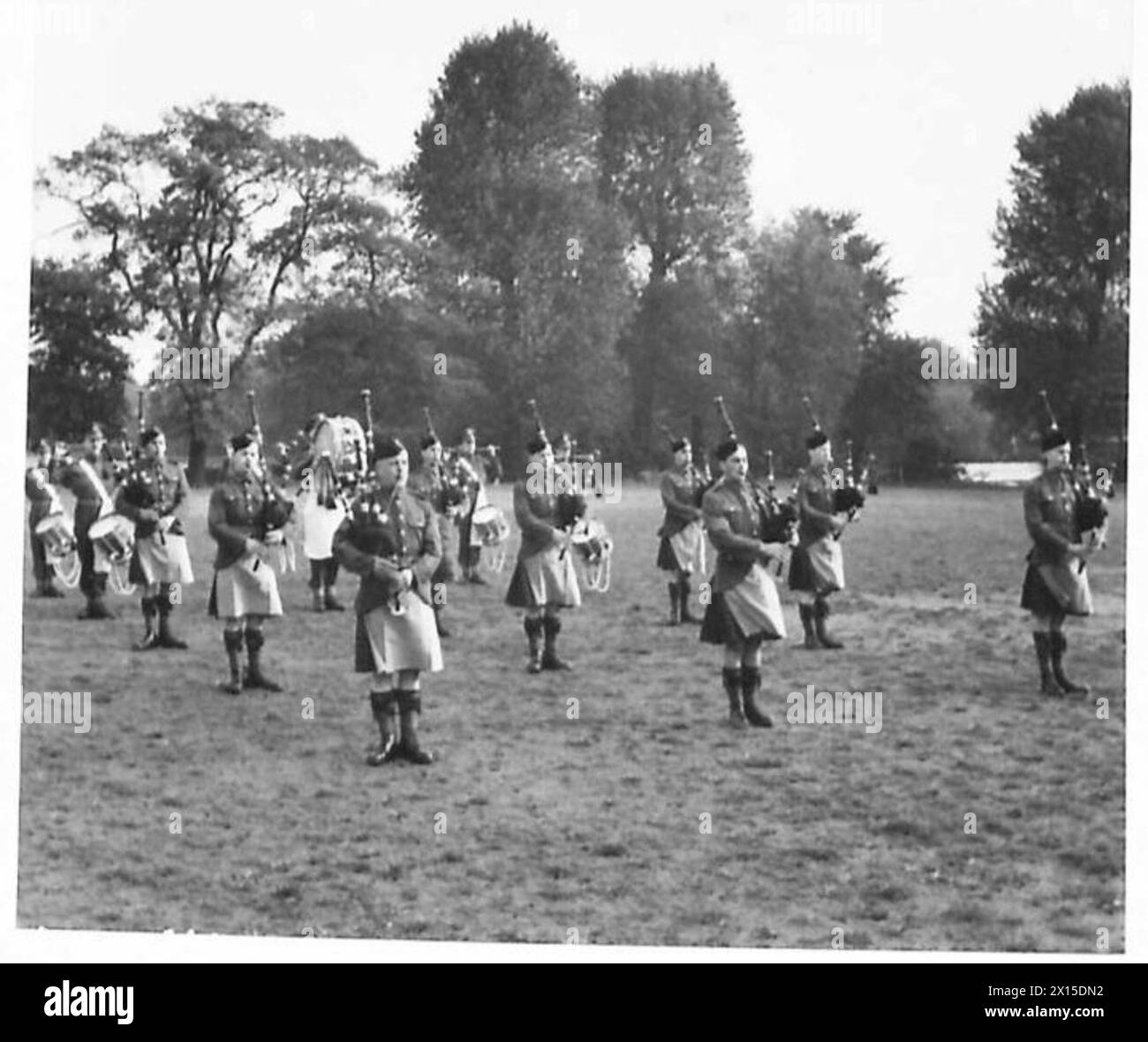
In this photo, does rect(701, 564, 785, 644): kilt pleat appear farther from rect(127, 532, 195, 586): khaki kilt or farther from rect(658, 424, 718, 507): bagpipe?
rect(127, 532, 195, 586): khaki kilt

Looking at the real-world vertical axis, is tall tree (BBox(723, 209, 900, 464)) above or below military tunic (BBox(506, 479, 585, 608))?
above

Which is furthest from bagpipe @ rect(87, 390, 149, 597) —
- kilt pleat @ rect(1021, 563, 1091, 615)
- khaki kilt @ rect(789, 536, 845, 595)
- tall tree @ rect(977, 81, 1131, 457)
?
kilt pleat @ rect(1021, 563, 1091, 615)

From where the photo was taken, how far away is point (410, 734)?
6.41 meters

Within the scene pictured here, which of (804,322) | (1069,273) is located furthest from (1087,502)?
(804,322)

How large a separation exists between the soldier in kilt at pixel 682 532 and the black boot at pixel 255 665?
1.72 m

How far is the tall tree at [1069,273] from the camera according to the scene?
20.5ft

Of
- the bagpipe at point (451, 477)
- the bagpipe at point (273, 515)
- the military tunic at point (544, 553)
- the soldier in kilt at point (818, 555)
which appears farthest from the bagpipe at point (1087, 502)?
the bagpipe at point (273, 515)

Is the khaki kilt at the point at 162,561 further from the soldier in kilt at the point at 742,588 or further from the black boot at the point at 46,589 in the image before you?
the soldier in kilt at the point at 742,588

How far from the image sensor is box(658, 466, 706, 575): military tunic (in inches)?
258

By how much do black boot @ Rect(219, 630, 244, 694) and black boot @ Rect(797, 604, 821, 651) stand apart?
237cm

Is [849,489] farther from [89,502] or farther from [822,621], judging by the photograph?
[89,502]

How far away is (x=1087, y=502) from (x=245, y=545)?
11.4 feet

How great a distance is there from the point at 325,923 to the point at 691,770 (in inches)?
60.8
